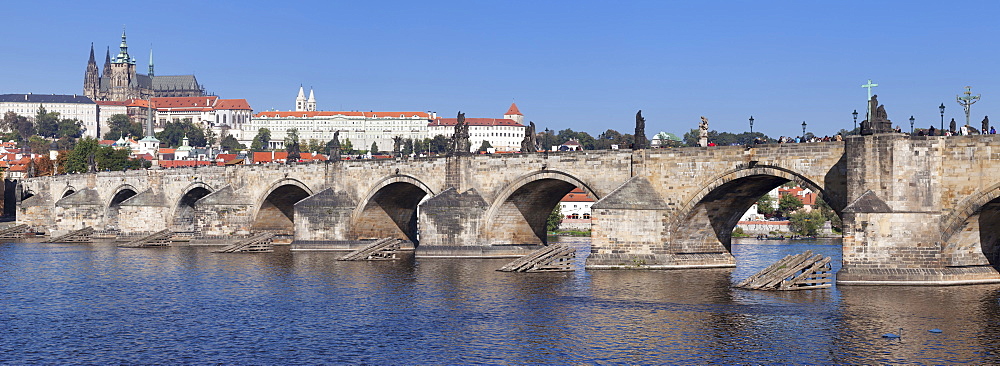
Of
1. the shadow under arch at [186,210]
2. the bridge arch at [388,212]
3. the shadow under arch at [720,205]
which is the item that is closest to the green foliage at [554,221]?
the shadow under arch at [186,210]

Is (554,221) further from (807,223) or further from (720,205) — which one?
(720,205)

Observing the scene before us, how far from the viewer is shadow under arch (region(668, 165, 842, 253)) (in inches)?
1699

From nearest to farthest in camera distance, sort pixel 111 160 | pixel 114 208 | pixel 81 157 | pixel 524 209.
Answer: pixel 524 209 < pixel 114 208 < pixel 81 157 < pixel 111 160

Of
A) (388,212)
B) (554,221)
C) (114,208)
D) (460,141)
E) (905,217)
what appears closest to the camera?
(905,217)

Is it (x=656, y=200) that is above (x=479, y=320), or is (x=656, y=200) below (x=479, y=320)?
above

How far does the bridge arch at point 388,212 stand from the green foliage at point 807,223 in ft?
145

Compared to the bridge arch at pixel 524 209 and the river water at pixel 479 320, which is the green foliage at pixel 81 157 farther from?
the bridge arch at pixel 524 209

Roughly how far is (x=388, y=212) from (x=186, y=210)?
2631 centimetres

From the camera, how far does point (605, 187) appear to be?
50031 millimetres

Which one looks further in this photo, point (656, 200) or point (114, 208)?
point (114, 208)

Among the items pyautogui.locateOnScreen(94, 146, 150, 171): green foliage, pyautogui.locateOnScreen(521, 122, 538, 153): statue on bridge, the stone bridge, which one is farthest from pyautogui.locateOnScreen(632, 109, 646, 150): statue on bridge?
pyautogui.locateOnScreen(94, 146, 150, 171): green foliage

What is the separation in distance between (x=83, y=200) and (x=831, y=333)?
75.3 m

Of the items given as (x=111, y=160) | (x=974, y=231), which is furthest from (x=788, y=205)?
(x=974, y=231)

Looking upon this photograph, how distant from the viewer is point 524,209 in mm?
57688
